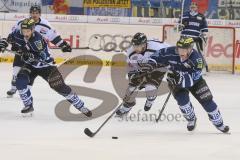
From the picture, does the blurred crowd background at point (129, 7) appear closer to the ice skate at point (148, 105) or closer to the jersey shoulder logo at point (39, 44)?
the ice skate at point (148, 105)

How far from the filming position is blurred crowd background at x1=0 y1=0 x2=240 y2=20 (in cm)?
1261

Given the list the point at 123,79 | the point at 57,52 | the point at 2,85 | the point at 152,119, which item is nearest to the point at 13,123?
the point at 152,119

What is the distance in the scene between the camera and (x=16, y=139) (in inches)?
219

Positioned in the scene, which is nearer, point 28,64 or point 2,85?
point 28,64

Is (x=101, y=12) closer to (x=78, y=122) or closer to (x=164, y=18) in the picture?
(x=164, y=18)

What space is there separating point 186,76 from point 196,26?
5285mm

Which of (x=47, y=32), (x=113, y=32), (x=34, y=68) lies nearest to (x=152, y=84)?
(x=34, y=68)

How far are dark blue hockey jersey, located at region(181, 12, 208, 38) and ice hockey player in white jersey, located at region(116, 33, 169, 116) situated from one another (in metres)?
3.97

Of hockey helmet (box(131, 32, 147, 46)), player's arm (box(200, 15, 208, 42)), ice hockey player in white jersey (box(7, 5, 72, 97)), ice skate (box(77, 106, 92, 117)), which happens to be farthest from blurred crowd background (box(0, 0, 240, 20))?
hockey helmet (box(131, 32, 147, 46))

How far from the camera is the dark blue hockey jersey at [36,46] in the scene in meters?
6.85

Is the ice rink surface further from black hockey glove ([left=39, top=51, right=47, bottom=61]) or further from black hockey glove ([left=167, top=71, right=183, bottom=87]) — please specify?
black hockey glove ([left=39, top=51, right=47, bottom=61])

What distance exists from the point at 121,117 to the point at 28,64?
1.17m

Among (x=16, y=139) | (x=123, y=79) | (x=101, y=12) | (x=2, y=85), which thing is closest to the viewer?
(x=16, y=139)

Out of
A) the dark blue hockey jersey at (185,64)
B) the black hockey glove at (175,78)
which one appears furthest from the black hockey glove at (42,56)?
the black hockey glove at (175,78)
